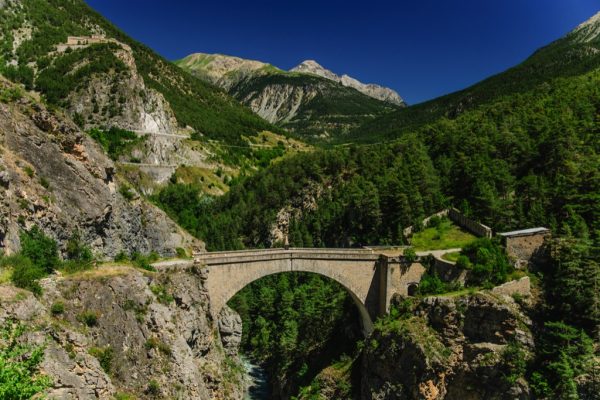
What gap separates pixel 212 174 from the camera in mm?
107562

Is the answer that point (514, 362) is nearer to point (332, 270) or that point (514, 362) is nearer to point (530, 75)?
point (332, 270)

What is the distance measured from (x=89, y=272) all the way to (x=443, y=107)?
17454 cm

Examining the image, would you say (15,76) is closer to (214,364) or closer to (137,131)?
(137,131)

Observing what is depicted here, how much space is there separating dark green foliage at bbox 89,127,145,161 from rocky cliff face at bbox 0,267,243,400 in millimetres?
53335

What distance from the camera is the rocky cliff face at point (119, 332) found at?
23547 mm

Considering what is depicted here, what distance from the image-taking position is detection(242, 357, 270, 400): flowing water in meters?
58.3

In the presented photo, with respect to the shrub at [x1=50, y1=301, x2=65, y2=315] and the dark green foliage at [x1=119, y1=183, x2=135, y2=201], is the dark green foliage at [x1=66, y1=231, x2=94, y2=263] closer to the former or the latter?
the shrub at [x1=50, y1=301, x2=65, y2=315]

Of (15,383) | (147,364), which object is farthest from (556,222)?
(15,383)

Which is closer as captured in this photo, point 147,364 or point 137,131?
point 147,364

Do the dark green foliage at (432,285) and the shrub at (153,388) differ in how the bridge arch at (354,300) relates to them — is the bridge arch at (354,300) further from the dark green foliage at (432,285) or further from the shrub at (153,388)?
the shrub at (153,388)

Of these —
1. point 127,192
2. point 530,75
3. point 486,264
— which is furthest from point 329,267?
point 530,75

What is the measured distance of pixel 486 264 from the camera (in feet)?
138

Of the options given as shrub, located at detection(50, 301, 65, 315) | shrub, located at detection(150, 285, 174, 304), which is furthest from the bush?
shrub, located at detection(150, 285, 174, 304)

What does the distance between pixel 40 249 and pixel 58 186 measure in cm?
614
